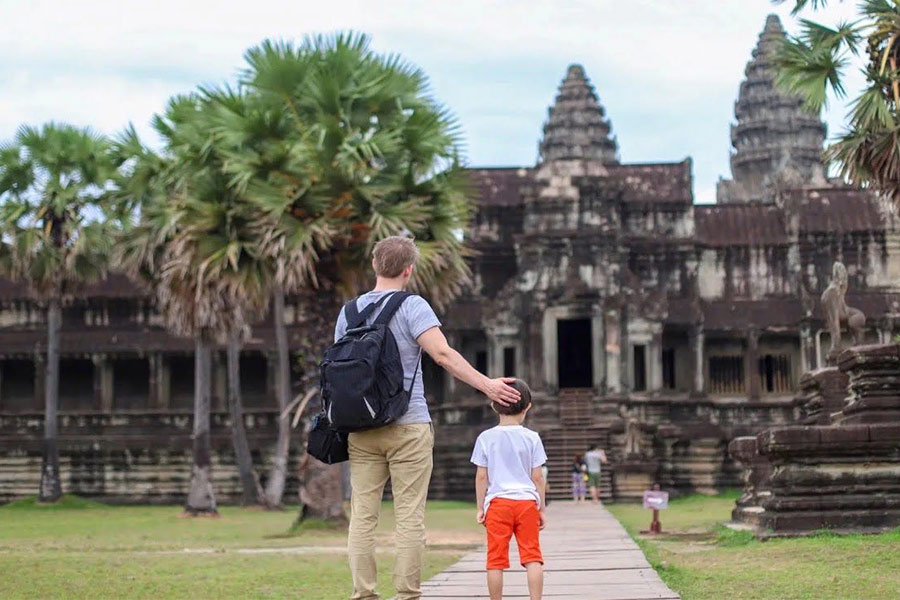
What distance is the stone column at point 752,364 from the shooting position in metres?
39.4

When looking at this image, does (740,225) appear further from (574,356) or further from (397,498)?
(397,498)

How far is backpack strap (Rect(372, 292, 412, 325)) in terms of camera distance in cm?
728

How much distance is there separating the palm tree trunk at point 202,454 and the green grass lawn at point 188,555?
20.0 inches

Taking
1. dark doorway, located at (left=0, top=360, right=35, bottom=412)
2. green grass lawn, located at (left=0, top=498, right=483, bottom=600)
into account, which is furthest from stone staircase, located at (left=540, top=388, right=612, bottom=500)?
dark doorway, located at (left=0, top=360, right=35, bottom=412)

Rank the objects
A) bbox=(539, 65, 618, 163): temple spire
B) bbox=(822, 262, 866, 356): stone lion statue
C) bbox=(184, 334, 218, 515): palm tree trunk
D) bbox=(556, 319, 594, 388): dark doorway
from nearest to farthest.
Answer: bbox=(822, 262, 866, 356): stone lion statue, bbox=(184, 334, 218, 515): palm tree trunk, bbox=(556, 319, 594, 388): dark doorway, bbox=(539, 65, 618, 163): temple spire

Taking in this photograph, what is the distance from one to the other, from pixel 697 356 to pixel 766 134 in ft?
91.8

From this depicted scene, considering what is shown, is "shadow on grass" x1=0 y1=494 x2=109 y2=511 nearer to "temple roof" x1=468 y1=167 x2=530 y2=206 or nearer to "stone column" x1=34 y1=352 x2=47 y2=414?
"stone column" x1=34 y1=352 x2=47 y2=414

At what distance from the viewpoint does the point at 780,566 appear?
1178 centimetres

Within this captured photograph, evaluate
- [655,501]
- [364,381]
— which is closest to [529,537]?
[364,381]

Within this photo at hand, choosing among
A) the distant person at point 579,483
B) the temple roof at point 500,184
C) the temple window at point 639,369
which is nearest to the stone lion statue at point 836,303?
the distant person at point 579,483

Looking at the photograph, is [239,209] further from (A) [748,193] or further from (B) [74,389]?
(A) [748,193]

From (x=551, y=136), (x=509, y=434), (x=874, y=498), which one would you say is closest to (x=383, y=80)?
(x=874, y=498)

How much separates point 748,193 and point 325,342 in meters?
46.4

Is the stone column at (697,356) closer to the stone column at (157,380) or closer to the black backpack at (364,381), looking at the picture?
the stone column at (157,380)
